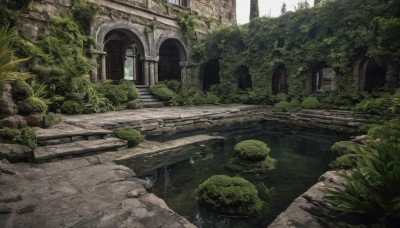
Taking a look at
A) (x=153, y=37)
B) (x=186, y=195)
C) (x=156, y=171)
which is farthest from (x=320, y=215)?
(x=153, y=37)

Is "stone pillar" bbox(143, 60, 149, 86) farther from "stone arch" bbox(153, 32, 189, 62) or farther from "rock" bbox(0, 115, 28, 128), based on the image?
"rock" bbox(0, 115, 28, 128)

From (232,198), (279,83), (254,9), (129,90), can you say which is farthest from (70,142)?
(254,9)

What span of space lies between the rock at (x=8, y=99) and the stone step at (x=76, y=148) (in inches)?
70.2

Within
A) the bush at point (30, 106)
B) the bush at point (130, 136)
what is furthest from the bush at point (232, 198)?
the bush at point (30, 106)

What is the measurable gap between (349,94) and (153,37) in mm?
12065

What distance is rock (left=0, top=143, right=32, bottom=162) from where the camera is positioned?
15.2 feet

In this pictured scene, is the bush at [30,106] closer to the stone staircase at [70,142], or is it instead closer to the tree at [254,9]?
the stone staircase at [70,142]

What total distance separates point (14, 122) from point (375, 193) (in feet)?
22.8

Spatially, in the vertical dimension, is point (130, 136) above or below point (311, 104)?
below

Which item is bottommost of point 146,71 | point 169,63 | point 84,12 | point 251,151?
point 251,151

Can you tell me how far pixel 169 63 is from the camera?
21.9 m

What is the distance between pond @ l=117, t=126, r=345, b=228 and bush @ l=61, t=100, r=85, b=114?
3954 millimetres

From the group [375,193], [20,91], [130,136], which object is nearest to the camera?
[375,193]

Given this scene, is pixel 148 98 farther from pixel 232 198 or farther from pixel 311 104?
pixel 232 198
